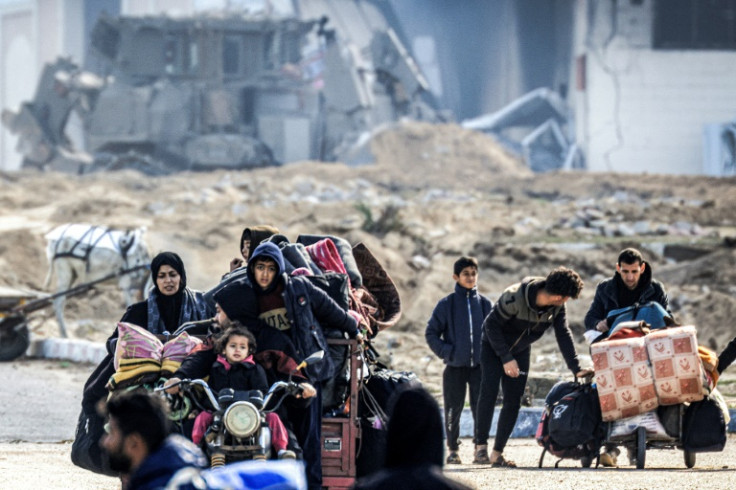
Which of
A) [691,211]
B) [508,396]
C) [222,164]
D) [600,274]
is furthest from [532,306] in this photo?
[222,164]

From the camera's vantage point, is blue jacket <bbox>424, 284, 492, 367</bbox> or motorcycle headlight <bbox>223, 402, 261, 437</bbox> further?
blue jacket <bbox>424, 284, 492, 367</bbox>

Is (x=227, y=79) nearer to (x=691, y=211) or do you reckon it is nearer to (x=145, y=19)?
(x=145, y=19)

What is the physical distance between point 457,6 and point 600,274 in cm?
4470

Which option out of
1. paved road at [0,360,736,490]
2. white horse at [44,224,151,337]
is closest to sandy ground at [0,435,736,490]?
paved road at [0,360,736,490]

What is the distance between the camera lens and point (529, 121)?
6072 cm

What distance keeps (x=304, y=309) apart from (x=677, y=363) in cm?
256

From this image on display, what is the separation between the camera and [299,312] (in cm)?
675

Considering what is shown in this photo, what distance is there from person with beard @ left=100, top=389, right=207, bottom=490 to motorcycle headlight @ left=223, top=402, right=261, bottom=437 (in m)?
2.07

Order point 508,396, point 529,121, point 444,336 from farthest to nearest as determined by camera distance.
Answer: point 529,121 < point 444,336 < point 508,396

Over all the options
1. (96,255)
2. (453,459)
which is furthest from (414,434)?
(96,255)

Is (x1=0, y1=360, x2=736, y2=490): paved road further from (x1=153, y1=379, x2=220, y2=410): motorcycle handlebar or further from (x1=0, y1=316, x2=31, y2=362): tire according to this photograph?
(x1=0, y1=316, x2=31, y2=362): tire

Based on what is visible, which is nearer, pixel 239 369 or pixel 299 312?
pixel 239 369

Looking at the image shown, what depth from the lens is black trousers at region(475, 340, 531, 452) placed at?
9062 mm

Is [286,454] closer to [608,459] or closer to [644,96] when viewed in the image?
[608,459]
